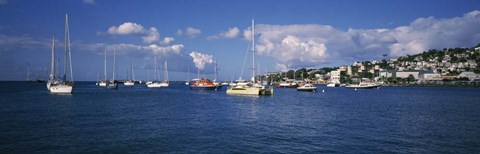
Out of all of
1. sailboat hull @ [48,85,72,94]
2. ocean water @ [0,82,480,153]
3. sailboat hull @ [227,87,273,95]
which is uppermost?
sailboat hull @ [48,85,72,94]

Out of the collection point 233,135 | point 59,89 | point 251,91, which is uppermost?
point 59,89

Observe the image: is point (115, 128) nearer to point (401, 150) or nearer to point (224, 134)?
point (224, 134)

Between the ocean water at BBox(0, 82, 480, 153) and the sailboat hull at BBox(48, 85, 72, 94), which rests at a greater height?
the sailboat hull at BBox(48, 85, 72, 94)

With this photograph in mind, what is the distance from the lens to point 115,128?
2602 centimetres

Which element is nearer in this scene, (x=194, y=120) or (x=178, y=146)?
(x=178, y=146)

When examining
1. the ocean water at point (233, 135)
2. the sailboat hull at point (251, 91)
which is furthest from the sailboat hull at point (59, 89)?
the ocean water at point (233, 135)

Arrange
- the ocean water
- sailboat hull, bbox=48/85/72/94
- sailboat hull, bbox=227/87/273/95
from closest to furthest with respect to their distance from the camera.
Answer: the ocean water, sailboat hull, bbox=48/85/72/94, sailboat hull, bbox=227/87/273/95

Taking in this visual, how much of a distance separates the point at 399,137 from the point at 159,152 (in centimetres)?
1473

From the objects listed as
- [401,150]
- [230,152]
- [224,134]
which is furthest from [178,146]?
[401,150]

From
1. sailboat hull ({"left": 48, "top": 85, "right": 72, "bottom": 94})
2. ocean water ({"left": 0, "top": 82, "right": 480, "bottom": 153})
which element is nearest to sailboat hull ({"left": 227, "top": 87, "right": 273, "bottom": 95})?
sailboat hull ({"left": 48, "top": 85, "right": 72, "bottom": 94})

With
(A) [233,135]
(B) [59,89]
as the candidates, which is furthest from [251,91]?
(A) [233,135]

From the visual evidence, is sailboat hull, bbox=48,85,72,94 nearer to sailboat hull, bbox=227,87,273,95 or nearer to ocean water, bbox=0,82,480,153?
sailboat hull, bbox=227,87,273,95

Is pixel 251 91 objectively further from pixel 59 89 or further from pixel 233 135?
pixel 233 135

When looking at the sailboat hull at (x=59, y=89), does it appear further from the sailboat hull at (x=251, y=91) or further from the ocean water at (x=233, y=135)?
the ocean water at (x=233, y=135)
